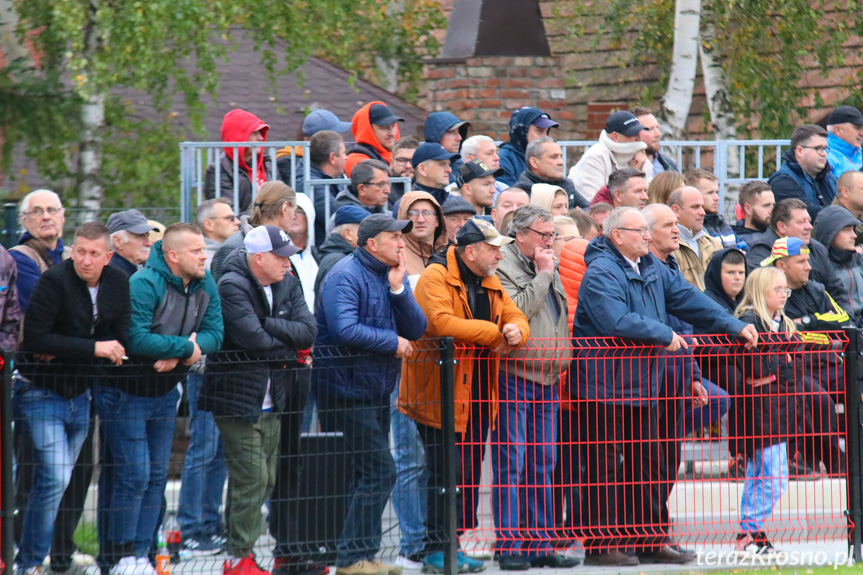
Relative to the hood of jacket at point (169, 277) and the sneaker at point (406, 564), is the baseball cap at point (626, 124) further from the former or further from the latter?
the hood of jacket at point (169, 277)

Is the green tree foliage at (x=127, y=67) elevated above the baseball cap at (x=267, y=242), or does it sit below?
above

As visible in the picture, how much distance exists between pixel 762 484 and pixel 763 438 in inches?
11.2

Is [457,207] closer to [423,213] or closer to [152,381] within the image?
[423,213]

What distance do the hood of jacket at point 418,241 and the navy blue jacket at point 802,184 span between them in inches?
149

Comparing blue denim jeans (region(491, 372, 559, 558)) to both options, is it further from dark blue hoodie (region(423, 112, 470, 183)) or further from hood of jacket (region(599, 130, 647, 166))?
hood of jacket (region(599, 130, 647, 166))

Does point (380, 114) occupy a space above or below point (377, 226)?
above

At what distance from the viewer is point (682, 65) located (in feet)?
46.0

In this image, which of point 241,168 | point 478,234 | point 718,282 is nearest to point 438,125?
point 241,168

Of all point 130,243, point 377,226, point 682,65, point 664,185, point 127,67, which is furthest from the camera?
point 682,65

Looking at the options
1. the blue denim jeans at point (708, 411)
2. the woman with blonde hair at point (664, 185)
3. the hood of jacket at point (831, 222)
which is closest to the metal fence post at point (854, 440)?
the blue denim jeans at point (708, 411)

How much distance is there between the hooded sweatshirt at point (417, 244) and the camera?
816 centimetres

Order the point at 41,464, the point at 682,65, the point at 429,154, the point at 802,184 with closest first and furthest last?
1. the point at 41,464
2. the point at 429,154
3. the point at 802,184
4. the point at 682,65

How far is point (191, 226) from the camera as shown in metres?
7.03

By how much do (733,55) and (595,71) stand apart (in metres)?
2.92
